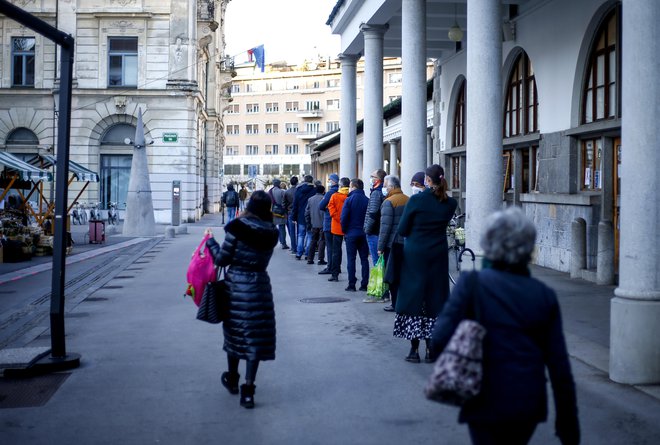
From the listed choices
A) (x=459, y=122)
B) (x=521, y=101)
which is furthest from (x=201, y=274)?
(x=459, y=122)

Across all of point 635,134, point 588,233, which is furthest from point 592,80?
point 635,134

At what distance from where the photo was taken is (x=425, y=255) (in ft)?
26.9

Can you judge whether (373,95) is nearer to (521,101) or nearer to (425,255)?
(521,101)

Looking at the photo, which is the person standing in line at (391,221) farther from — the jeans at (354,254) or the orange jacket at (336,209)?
the orange jacket at (336,209)

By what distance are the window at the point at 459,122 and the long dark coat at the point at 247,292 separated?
18490 mm

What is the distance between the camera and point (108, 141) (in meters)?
41.9

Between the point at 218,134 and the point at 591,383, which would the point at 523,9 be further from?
the point at 218,134

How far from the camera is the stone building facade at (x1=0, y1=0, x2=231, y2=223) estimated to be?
41.6 m

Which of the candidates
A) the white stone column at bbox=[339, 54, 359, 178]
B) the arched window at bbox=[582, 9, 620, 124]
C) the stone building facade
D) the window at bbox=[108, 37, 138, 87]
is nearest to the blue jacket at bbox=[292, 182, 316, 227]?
the white stone column at bbox=[339, 54, 359, 178]

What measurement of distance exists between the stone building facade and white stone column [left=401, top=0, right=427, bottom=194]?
25.0 metres

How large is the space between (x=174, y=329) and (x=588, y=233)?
773 centimetres

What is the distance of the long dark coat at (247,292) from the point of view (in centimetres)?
676

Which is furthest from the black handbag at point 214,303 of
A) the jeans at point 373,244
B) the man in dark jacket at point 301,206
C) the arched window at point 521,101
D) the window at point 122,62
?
the window at point 122,62

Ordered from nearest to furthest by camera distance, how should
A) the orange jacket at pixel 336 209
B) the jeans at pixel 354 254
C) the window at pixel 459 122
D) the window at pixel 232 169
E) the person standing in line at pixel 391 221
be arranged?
the person standing in line at pixel 391 221 → the jeans at pixel 354 254 → the orange jacket at pixel 336 209 → the window at pixel 459 122 → the window at pixel 232 169
